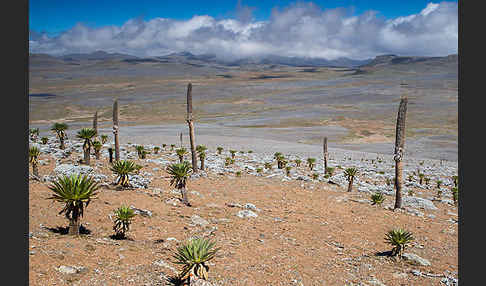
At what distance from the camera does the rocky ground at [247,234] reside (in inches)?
303

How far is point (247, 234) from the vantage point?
11.2 m

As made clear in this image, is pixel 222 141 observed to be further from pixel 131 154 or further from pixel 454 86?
pixel 454 86

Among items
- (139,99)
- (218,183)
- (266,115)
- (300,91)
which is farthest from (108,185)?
(300,91)

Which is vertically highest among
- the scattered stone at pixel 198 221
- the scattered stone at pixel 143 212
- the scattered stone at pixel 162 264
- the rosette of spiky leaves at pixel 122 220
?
the rosette of spiky leaves at pixel 122 220

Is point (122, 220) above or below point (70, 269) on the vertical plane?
above

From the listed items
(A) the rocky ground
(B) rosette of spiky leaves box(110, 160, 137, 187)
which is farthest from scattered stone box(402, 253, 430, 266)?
(B) rosette of spiky leaves box(110, 160, 137, 187)

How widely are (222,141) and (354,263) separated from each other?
41.8 meters

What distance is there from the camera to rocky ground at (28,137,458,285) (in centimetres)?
770

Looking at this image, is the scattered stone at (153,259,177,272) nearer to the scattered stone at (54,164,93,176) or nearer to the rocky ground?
the rocky ground

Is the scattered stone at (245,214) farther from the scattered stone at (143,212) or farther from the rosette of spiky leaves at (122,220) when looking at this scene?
→ the rosette of spiky leaves at (122,220)

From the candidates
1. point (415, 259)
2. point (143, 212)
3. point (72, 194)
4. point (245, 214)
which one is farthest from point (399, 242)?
point (72, 194)

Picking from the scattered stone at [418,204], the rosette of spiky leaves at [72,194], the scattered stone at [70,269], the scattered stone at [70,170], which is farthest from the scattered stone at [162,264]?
the scattered stone at [418,204]

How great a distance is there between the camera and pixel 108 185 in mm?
15516

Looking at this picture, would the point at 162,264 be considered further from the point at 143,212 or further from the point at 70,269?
the point at 143,212
